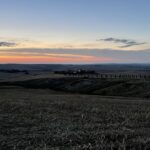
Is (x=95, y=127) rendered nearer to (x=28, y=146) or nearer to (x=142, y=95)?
(x=28, y=146)

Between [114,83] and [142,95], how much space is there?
17.4 metres

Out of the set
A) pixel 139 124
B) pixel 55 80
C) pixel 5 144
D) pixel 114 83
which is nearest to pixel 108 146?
pixel 5 144

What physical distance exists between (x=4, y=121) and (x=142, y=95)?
4274 cm

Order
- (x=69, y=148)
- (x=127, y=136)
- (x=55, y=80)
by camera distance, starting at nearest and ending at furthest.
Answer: (x=69, y=148) < (x=127, y=136) < (x=55, y=80)

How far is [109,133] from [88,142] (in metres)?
2.25

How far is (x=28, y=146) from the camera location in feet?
46.6

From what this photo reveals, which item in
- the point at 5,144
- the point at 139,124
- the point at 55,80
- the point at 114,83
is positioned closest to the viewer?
the point at 5,144

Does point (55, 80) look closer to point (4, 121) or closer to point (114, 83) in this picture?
point (114, 83)

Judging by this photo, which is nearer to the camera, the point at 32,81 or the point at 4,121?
the point at 4,121

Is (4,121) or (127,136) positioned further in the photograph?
(4,121)

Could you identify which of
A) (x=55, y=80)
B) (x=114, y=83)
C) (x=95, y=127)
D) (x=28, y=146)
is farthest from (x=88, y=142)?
(x=55, y=80)

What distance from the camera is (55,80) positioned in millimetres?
98500

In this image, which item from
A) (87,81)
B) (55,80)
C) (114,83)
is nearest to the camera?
(114,83)

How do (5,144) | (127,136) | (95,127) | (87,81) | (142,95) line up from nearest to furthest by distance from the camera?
(5,144) → (127,136) → (95,127) → (142,95) → (87,81)
